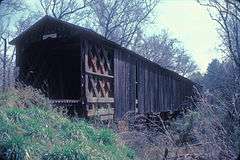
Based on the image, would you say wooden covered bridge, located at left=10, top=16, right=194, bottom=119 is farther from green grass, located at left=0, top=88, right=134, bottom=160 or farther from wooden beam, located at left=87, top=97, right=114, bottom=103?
green grass, located at left=0, top=88, right=134, bottom=160

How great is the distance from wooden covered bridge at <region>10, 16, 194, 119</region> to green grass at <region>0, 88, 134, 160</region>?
9.09ft

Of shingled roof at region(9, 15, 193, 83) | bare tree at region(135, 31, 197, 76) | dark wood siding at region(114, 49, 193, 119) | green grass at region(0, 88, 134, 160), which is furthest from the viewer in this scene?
bare tree at region(135, 31, 197, 76)

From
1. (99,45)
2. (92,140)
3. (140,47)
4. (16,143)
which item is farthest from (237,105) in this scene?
(140,47)

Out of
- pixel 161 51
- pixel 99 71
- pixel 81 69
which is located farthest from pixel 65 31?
pixel 161 51

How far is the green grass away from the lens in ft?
26.6

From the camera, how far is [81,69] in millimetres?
14836

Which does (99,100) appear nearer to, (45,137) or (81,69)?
(81,69)

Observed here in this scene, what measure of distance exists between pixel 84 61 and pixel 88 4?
24.3 m

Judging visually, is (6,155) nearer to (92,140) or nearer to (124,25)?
(92,140)

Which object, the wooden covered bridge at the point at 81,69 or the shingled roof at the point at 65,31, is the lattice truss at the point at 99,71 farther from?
the shingled roof at the point at 65,31

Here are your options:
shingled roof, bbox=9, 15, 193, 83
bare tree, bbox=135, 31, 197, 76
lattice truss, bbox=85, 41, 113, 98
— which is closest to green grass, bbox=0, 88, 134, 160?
lattice truss, bbox=85, 41, 113, 98

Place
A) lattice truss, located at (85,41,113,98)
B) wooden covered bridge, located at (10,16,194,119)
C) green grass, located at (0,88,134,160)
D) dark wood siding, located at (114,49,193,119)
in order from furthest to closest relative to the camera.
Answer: dark wood siding, located at (114,49,193,119)
lattice truss, located at (85,41,113,98)
wooden covered bridge, located at (10,16,194,119)
green grass, located at (0,88,134,160)

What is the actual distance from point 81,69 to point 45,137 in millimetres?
5991

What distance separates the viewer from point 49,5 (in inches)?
1481
